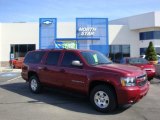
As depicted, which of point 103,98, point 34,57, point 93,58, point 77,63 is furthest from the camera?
point 34,57

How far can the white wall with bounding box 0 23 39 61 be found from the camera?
42.9 metres

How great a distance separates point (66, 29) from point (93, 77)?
34.8m

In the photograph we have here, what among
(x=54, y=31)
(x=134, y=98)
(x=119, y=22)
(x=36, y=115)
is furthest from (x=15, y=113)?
(x=119, y=22)

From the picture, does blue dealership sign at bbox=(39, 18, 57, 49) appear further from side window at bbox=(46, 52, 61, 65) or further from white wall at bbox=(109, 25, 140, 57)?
side window at bbox=(46, 52, 61, 65)

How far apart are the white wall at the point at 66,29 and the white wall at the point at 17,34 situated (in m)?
3.21

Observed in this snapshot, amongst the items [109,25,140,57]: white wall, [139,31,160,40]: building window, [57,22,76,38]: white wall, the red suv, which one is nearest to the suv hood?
the red suv

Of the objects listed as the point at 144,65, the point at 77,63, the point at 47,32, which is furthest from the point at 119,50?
the point at 77,63

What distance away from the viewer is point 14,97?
1094 centimetres

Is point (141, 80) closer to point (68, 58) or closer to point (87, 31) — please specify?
point (68, 58)

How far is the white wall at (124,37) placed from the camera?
44.2 m

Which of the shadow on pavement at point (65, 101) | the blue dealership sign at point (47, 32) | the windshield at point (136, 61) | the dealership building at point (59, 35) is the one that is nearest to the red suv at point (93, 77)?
the shadow on pavement at point (65, 101)

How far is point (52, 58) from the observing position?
10961 mm

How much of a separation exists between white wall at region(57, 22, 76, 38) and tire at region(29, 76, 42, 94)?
3144 cm

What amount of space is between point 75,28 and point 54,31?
311 centimetres
